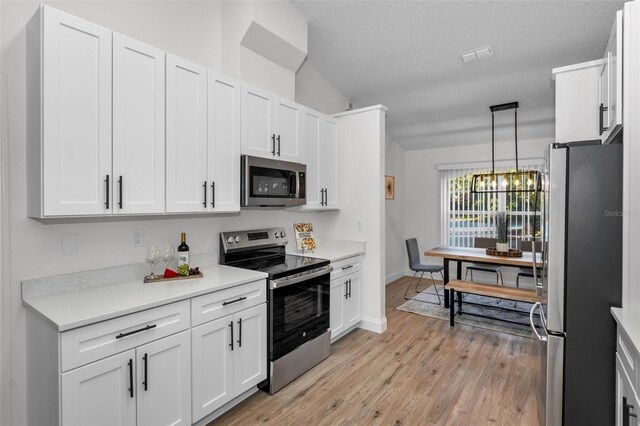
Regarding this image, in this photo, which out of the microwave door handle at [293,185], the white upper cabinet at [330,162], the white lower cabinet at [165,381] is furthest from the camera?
the white upper cabinet at [330,162]

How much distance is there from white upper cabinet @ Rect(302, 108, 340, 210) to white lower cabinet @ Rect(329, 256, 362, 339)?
2.26 ft

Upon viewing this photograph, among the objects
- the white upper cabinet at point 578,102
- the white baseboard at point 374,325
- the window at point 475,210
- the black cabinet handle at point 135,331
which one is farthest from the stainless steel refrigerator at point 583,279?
the window at point 475,210

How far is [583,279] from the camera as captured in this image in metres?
1.87

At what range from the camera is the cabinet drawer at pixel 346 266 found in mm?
3387

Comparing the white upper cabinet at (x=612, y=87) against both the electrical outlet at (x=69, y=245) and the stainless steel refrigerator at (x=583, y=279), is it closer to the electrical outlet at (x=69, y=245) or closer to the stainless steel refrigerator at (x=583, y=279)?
the stainless steel refrigerator at (x=583, y=279)

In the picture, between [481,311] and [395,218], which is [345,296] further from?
[395,218]

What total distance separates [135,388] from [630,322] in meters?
2.44

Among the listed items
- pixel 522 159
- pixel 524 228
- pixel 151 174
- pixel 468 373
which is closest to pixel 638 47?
pixel 468 373

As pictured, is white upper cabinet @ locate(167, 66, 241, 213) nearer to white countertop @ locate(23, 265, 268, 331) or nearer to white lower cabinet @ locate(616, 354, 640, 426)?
white countertop @ locate(23, 265, 268, 331)

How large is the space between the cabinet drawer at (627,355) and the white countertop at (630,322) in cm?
3

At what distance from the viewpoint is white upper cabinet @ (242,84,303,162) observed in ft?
9.06

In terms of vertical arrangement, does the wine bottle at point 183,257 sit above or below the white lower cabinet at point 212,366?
above

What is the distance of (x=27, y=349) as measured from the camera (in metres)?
1.89

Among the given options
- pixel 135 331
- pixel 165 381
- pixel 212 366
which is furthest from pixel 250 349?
pixel 135 331
